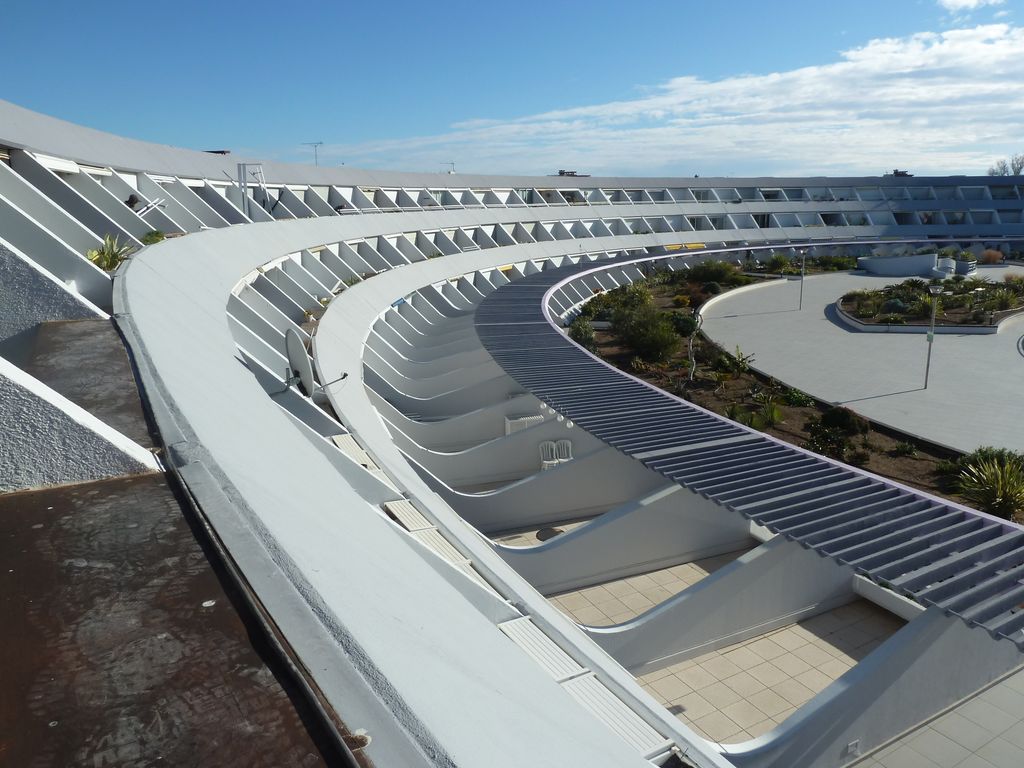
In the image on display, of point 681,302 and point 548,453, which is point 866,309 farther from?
point 548,453

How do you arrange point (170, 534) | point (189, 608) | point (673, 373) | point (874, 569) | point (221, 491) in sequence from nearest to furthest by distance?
point (189, 608), point (170, 534), point (221, 491), point (874, 569), point (673, 373)

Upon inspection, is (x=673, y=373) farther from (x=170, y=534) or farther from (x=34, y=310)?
(x=170, y=534)

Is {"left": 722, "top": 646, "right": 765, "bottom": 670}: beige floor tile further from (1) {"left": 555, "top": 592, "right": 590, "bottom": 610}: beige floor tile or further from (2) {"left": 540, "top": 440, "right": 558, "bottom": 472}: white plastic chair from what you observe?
(2) {"left": 540, "top": 440, "right": 558, "bottom": 472}: white plastic chair

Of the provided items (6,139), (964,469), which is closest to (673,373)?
(964,469)

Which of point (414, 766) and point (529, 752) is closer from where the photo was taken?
point (414, 766)

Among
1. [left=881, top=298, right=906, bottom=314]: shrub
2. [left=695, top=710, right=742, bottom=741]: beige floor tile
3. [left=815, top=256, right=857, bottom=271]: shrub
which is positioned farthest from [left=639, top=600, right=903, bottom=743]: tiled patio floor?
[left=815, top=256, right=857, bottom=271]: shrub

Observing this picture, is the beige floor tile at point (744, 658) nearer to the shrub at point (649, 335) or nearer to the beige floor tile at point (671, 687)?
the beige floor tile at point (671, 687)

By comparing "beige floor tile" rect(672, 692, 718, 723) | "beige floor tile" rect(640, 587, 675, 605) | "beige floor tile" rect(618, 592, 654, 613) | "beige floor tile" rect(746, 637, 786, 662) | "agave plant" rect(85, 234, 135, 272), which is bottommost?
"beige floor tile" rect(672, 692, 718, 723)
